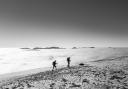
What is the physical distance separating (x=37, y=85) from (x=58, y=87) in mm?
2971

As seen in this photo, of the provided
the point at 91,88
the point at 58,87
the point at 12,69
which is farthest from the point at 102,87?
the point at 12,69

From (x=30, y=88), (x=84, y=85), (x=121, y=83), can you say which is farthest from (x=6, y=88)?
(x=121, y=83)

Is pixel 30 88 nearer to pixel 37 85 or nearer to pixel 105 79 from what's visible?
pixel 37 85

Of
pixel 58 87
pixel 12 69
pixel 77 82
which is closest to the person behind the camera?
pixel 58 87

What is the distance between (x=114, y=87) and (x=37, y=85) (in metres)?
8.63

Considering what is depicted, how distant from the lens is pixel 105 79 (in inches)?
733

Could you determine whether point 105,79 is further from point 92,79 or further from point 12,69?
point 12,69

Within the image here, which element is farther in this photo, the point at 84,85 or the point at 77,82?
the point at 77,82

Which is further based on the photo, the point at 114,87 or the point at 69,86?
the point at 69,86

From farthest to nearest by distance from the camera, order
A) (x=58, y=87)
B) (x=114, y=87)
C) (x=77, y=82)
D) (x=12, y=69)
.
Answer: (x=12, y=69) < (x=77, y=82) < (x=58, y=87) < (x=114, y=87)

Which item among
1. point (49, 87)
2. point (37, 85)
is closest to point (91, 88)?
point (49, 87)

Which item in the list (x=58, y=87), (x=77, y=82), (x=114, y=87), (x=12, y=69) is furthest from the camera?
(x=12, y=69)

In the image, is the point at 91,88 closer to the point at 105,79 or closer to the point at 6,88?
the point at 105,79

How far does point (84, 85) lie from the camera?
54.7 feet
